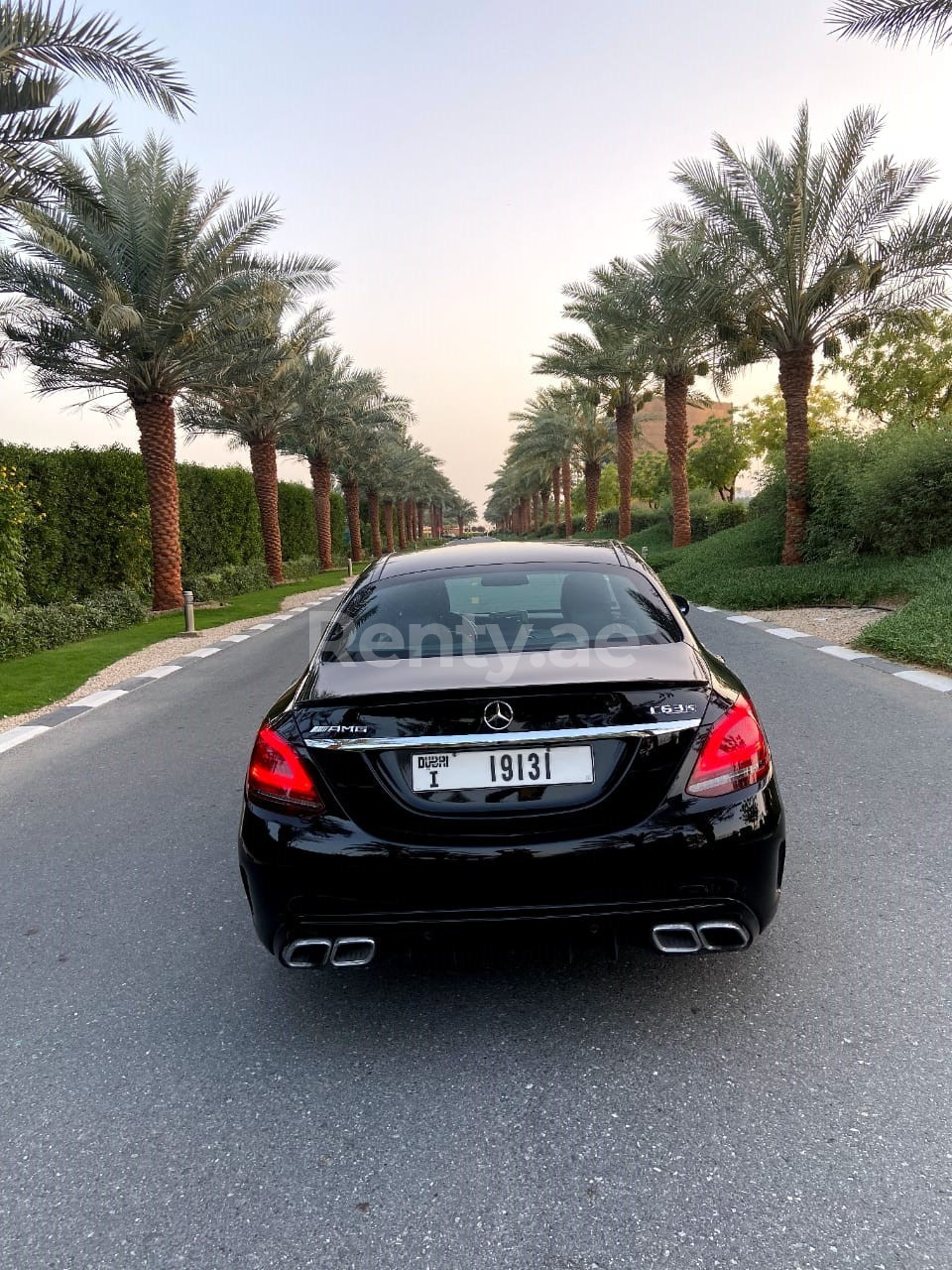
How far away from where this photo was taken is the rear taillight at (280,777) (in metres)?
2.56

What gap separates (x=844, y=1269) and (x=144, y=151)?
66.2 feet

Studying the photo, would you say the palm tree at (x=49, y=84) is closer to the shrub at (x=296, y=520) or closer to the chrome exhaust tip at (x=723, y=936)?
the chrome exhaust tip at (x=723, y=936)

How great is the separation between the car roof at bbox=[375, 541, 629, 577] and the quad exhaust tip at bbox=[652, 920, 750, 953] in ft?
5.23

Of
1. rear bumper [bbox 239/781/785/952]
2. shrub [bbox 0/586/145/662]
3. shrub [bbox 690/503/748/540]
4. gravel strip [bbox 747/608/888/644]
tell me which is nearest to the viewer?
rear bumper [bbox 239/781/785/952]

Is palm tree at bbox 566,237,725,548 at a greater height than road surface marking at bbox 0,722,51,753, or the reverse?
palm tree at bbox 566,237,725,548

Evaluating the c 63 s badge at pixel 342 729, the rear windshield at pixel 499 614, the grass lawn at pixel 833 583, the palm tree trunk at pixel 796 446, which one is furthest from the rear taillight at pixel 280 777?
the palm tree trunk at pixel 796 446

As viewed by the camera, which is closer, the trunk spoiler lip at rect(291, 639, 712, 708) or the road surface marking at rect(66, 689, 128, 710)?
the trunk spoiler lip at rect(291, 639, 712, 708)

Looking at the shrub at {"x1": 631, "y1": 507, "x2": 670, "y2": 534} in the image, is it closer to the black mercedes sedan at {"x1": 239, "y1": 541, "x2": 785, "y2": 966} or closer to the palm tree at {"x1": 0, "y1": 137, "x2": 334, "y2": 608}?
the palm tree at {"x1": 0, "y1": 137, "x2": 334, "y2": 608}

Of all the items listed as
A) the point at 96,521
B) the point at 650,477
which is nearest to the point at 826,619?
the point at 96,521

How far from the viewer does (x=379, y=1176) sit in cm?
212

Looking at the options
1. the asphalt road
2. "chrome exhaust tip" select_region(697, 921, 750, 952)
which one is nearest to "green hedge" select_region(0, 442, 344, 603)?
the asphalt road

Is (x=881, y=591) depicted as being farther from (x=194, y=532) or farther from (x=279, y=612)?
(x=194, y=532)

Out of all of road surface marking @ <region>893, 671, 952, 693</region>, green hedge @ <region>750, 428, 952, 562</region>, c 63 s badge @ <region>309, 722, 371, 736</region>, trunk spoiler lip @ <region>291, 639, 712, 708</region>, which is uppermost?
green hedge @ <region>750, 428, 952, 562</region>

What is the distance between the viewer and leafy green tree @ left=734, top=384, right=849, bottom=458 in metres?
44.7
